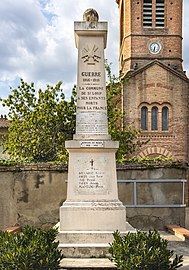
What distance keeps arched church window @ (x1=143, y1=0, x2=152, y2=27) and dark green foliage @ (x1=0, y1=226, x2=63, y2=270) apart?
29453mm

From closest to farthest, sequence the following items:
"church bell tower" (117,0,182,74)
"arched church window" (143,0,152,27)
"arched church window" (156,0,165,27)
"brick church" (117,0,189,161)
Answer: "brick church" (117,0,189,161) < "church bell tower" (117,0,182,74) < "arched church window" (143,0,152,27) < "arched church window" (156,0,165,27)

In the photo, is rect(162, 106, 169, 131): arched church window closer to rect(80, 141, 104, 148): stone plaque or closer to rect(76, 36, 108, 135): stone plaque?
rect(76, 36, 108, 135): stone plaque

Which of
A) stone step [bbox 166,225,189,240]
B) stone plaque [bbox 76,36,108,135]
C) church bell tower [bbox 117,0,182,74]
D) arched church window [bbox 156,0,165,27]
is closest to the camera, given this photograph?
stone plaque [bbox 76,36,108,135]

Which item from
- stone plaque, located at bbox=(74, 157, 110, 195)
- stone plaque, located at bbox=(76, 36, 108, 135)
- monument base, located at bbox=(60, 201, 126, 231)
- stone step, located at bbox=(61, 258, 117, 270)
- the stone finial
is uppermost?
the stone finial

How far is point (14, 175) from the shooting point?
11.4m

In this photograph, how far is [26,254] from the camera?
501 centimetres

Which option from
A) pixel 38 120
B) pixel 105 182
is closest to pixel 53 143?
pixel 38 120

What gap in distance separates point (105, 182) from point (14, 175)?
14.7 feet

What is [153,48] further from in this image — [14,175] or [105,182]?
[105,182]

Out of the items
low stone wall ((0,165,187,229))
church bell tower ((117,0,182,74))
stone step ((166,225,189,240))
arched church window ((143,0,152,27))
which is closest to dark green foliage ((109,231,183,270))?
stone step ((166,225,189,240))

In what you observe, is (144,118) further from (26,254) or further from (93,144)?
(26,254)

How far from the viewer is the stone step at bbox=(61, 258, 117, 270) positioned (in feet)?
19.6

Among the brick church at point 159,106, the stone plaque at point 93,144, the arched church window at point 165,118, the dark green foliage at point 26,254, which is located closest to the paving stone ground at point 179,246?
the dark green foliage at point 26,254

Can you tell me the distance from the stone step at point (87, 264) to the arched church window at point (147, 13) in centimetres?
2861
